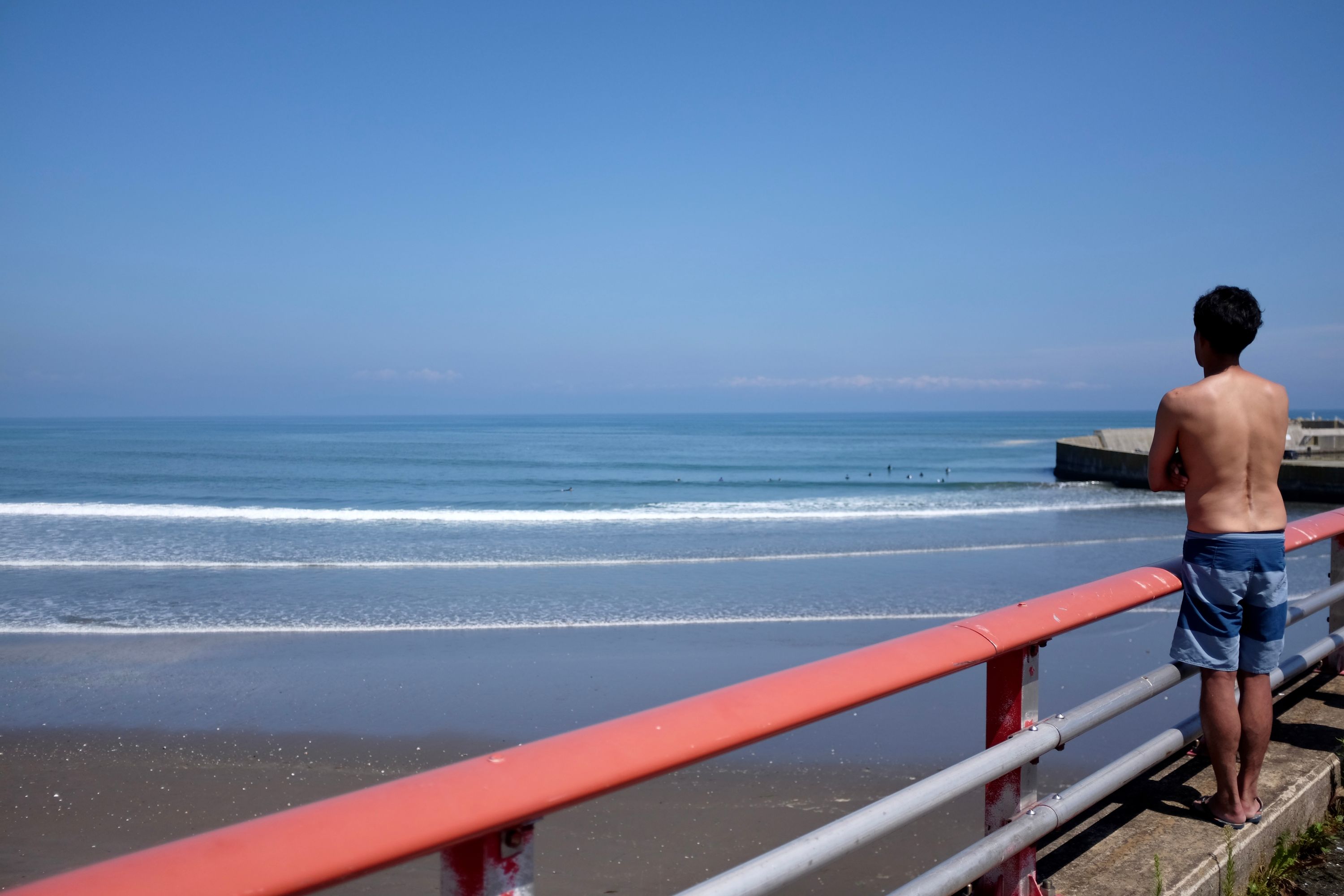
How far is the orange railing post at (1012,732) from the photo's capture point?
81.8 inches

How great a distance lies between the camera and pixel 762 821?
178 inches

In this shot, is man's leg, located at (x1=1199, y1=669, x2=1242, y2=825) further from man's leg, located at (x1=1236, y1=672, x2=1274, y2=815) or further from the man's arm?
the man's arm

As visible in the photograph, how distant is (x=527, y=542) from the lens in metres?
16.7

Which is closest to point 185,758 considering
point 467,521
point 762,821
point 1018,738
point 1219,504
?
point 762,821

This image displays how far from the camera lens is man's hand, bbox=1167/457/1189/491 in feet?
9.57

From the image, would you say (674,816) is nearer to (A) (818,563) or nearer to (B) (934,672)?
(B) (934,672)

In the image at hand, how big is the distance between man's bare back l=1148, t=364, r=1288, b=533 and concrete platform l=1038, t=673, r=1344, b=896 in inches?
37.1

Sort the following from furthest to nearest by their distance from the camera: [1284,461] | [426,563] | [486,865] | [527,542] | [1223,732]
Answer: [1284,461]
[527,542]
[426,563]
[1223,732]
[486,865]

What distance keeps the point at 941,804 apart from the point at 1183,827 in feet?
5.36

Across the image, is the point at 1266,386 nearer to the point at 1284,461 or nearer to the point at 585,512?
the point at 585,512

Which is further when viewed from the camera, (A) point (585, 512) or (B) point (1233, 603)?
(A) point (585, 512)

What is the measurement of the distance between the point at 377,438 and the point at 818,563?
61.5 metres

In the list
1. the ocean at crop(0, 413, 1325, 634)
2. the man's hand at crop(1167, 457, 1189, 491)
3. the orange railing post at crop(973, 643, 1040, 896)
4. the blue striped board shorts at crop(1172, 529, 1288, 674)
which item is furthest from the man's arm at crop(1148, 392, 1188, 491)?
the ocean at crop(0, 413, 1325, 634)

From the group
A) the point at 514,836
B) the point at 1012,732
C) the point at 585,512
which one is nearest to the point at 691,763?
the point at 514,836
